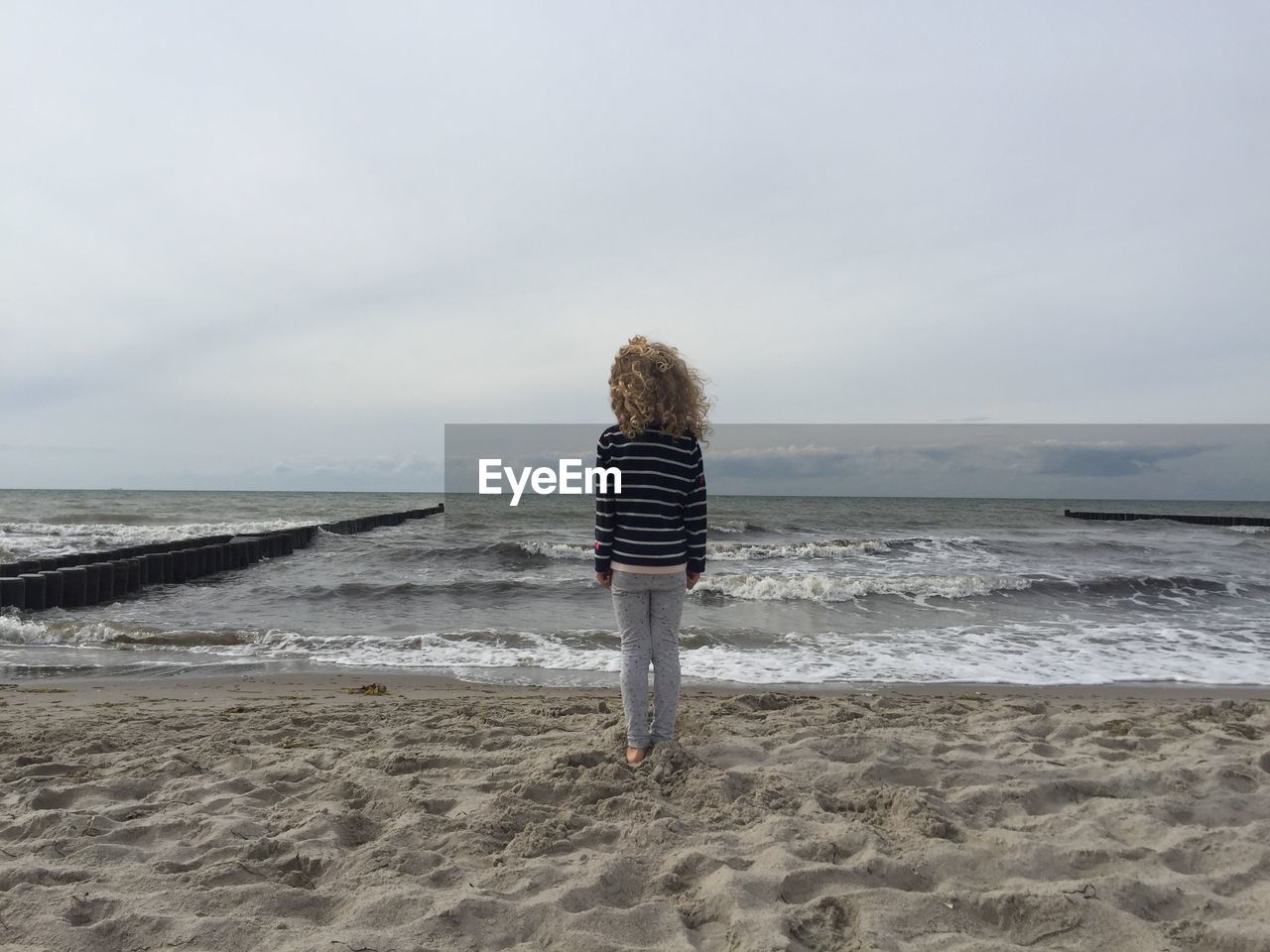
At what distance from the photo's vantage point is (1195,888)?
250 centimetres

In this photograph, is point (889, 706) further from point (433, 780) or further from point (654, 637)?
point (433, 780)

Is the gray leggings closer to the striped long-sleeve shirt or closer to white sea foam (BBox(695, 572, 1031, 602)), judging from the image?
the striped long-sleeve shirt

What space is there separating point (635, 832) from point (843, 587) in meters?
9.93

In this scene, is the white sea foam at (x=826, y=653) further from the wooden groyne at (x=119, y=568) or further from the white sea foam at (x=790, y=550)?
the white sea foam at (x=790, y=550)

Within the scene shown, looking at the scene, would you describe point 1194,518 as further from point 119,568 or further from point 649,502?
point 649,502

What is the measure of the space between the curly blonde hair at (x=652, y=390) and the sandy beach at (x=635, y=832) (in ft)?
5.16

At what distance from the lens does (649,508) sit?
3.65 m

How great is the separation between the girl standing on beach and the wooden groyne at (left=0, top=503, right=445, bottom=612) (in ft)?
31.2

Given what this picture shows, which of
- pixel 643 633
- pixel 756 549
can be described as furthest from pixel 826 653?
pixel 756 549

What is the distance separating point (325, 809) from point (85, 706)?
11.1 ft

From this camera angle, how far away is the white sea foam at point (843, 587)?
1192 centimetres

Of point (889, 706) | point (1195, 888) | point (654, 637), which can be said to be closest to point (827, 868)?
point (1195, 888)

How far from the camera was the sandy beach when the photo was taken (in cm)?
230

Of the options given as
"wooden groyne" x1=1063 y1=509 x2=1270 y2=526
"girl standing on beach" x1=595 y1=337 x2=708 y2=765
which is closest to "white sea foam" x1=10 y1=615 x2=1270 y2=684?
"girl standing on beach" x1=595 y1=337 x2=708 y2=765
